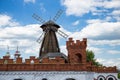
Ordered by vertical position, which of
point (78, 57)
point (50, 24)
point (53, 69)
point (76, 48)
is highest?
point (50, 24)

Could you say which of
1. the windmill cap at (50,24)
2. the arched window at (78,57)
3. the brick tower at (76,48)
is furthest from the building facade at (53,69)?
the windmill cap at (50,24)

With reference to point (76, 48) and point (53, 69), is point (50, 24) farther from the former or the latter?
point (53, 69)

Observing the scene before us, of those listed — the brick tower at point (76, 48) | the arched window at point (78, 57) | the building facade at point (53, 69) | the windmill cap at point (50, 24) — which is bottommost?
the building facade at point (53, 69)

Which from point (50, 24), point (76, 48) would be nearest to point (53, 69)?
point (76, 48)

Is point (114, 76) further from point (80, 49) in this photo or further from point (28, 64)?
point (28, 64)

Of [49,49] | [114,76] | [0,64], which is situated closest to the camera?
[0,64]

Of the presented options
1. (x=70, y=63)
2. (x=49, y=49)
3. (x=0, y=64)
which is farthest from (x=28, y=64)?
(x=49, y=49)

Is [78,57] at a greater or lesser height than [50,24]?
lesser

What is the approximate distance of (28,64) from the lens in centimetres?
4047

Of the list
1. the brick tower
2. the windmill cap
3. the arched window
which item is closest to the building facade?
the brick tower

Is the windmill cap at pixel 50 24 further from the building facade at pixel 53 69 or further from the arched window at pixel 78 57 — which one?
the arched window at pixel 78 57

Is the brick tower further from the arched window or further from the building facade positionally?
the arched window

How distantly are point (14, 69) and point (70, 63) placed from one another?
949 cm

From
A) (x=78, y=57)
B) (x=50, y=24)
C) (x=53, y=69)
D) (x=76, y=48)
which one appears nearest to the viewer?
(x=53, y=69)
